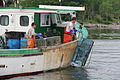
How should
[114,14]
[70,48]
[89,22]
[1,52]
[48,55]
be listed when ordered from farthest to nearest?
[114,14]
[89,22]
[70,48]
[48,55]
[1,52]

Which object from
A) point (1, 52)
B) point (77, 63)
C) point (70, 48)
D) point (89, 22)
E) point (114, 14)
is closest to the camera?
point (1, 52)

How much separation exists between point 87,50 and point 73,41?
5.79 ft

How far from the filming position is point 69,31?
20578 millimetres

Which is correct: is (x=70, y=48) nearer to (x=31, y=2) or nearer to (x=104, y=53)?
(x=104, y=53)

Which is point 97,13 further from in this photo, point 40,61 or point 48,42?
point 40,61

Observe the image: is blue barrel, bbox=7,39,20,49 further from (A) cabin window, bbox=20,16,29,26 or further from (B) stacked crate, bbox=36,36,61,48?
(A) cabin window, bbox=20,16,29,26

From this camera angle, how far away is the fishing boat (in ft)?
58.9

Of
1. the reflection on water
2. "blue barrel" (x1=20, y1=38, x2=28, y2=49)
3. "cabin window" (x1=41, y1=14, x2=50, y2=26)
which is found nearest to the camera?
"blue barrel" (x1=20, y1=38, x2=28, y2=49)

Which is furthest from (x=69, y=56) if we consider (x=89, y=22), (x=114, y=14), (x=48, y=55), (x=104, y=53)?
A: (x=114, y=14)

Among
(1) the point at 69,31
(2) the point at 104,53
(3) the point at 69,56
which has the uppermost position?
(1) the point at 69,31

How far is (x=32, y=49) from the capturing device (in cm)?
1838

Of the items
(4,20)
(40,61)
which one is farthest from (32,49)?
(4,20)

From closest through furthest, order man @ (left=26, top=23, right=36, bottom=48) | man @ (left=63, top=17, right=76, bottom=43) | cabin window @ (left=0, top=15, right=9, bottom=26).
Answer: man @ (left=26, top=23, right=36, bottom=48) → cabin window @ (left=0, top=15, right=9, bottom=26) → man @ (left=63, top=17, right=76, bottom=43)

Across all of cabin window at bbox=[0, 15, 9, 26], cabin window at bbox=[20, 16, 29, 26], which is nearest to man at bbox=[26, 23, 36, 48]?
cabin window at bbox=[20, 16, 29, 26]
